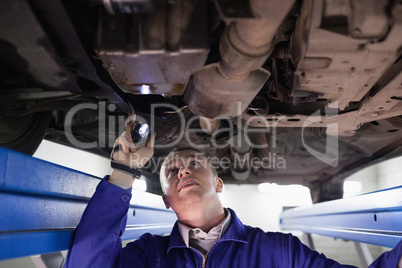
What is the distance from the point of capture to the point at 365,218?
1676 mm

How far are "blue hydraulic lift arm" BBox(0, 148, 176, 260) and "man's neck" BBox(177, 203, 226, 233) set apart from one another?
454 millimetres

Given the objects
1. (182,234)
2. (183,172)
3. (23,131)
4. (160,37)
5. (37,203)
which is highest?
(160,37)

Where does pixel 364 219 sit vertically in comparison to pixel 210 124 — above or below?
below

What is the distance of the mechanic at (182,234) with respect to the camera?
1.19m

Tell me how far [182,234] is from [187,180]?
9.6 inches

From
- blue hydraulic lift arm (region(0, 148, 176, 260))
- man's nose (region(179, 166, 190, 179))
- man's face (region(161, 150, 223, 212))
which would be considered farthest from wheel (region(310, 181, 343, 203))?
blue hydraulic lift arm (region(0, 148, 176, 260))

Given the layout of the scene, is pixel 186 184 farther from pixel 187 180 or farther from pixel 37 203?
pixel 37 203

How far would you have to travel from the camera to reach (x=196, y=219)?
155 cm

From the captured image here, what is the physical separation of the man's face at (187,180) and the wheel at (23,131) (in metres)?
0.63

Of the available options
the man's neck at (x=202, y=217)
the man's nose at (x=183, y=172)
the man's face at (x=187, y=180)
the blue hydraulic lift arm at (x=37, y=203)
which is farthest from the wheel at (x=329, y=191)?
the blue hydraulic lift arm at (x=37, y=203)

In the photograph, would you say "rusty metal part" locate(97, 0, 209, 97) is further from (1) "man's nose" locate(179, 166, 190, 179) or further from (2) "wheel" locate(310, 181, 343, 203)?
(2) "wheel" locate(310, 181, 343, 203)

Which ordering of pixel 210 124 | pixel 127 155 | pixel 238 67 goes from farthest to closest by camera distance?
pixel 210 124 < pixel 127 155 < pixel 238 67

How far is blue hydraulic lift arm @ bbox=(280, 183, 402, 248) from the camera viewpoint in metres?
1.33

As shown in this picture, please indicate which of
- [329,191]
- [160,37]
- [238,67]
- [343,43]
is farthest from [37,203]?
[329,191]
